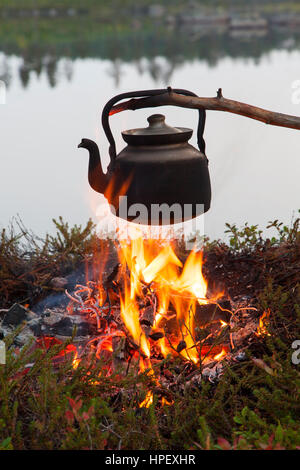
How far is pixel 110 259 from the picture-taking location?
3.99 meters

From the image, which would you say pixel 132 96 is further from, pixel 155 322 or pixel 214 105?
pixel 155 322

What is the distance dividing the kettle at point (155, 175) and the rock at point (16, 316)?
1.26m

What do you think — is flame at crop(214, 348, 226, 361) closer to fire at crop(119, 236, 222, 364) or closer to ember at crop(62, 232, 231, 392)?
ember at crop(62, 232, 231, 392)

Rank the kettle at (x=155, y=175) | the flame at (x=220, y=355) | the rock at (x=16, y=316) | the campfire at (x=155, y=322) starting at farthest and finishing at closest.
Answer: the rock at (x=16, y=316) → the flame at (x=220, y=355) → the campfire at (x=155, y=322) → the kettle at (x=155, y=175)

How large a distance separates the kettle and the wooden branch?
40 millimetres

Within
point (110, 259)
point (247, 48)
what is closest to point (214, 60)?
point (247, 48)

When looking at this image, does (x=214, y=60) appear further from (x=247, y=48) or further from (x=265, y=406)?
(x=265, y=406)

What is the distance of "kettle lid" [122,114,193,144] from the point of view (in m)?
2.42

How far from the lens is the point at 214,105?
2.57 metres

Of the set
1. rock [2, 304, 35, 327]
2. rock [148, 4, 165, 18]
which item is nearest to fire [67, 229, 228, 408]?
rock [2, 304, 35, 327]

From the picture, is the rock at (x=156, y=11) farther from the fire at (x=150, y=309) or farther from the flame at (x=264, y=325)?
the flame at (x=264, y=325)

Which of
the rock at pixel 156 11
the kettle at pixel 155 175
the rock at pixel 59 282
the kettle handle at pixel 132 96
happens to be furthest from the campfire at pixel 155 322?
the rock at pixel 156 11

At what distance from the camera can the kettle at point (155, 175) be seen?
2375 mm
